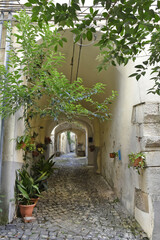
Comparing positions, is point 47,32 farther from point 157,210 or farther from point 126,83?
point 157,210

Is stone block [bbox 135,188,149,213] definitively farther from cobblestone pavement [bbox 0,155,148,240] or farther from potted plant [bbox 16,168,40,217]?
potted plant [bbox 16,168,40,217]

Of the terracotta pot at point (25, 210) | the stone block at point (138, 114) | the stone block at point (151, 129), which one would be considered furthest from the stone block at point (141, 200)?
the terracotta pot at point (25, 210)

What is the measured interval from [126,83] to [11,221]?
10.8 feet

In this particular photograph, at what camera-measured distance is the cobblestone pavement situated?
9.01 feet

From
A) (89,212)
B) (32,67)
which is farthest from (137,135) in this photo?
(32,67)

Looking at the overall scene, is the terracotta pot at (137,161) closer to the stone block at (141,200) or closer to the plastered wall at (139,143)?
the plastered wall at (139,143)

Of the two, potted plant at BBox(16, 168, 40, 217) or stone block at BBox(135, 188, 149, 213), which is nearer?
stone block at BBox(135, 188, 149, 213)

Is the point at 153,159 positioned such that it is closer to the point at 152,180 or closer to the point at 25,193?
the point at 152,180

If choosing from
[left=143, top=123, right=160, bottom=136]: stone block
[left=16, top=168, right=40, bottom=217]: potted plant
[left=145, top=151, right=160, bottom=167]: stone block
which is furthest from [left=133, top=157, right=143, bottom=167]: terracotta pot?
[left=16, top=168, right=40, bottom=217]: potted plant

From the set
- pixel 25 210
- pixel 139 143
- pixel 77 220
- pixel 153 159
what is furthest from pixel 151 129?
pixel 25 210

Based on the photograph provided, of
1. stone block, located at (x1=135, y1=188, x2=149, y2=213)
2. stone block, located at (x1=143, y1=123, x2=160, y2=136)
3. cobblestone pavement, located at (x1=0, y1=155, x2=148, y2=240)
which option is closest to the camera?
cobblestone pavement, located at (x1=0, y1=155, x2=148, y2=240)

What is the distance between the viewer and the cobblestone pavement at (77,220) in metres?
2.75

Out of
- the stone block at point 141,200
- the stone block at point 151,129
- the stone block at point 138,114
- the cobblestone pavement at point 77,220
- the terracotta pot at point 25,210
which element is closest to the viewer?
the cobblestone pavement at point 77,220

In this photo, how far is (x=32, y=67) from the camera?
116 inches
